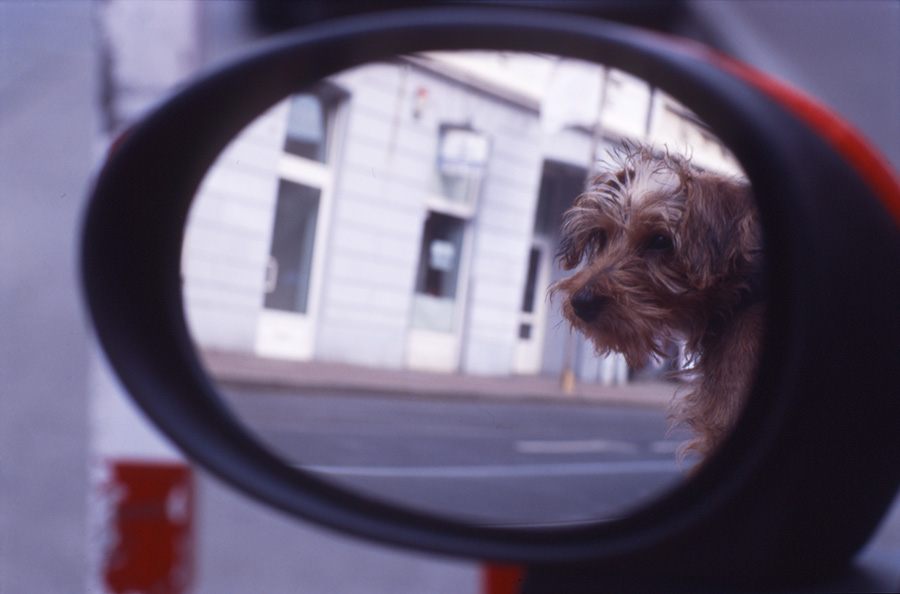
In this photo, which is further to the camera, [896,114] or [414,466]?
[414,466]

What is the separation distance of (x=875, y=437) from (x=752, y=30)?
216cm

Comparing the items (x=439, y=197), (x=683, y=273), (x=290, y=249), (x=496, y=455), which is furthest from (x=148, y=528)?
(x=683, y=273)

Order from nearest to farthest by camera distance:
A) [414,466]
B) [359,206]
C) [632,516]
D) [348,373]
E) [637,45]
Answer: [637,45]
[632,516]
[414,466]
[348,373]
[359,206]

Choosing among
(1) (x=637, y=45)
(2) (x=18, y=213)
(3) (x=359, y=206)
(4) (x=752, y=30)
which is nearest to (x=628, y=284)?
(1) (x=637, y=45)

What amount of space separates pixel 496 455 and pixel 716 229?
125 cm

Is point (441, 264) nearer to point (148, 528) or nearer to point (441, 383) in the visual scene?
point (441, 383)

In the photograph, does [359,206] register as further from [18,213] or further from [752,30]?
[18,213]

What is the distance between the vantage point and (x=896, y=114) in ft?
3.84

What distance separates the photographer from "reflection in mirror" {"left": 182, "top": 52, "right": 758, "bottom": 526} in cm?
73

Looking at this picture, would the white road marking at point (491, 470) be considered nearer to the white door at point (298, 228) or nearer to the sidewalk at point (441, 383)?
the sidewalk at point (441, 383)

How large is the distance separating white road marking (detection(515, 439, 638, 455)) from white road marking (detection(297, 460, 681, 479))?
25 mm

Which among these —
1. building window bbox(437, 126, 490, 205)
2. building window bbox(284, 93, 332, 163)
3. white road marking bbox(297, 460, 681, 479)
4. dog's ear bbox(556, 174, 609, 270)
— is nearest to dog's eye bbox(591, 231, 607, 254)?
dog's ear bbox(556, 174, 609, 270)

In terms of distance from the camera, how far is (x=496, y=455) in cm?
184

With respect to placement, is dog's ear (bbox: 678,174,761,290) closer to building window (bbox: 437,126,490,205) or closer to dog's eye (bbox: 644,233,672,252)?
dog's eye (bbox: 644,233,672,252)
